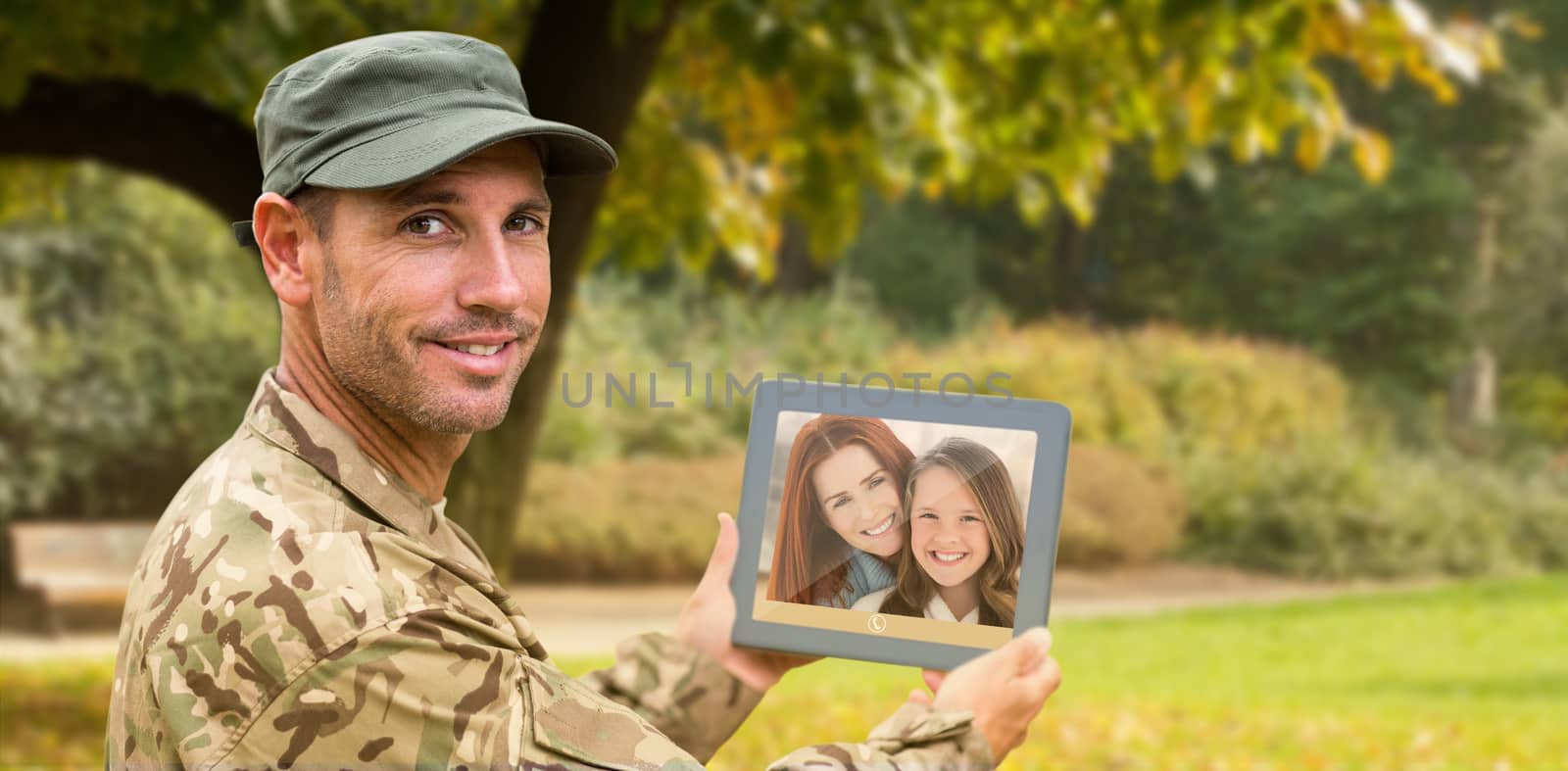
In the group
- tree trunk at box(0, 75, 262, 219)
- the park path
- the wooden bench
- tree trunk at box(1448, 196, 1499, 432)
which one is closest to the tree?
tree trunk at box(0, 75, 262, 219)

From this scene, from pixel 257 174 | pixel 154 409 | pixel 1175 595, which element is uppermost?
pixel 257 174

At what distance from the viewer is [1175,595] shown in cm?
1295

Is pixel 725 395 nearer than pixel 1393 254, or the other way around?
pixel 725 395

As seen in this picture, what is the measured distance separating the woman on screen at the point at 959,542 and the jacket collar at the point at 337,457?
541 millimetres

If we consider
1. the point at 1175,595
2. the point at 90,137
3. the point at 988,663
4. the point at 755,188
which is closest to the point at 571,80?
the point at 90,137

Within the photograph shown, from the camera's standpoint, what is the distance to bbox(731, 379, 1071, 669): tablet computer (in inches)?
71.7

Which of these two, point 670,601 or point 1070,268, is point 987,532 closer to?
point 670,601

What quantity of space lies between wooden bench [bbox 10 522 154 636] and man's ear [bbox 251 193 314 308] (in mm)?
9891

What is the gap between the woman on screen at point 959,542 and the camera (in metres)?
1.82

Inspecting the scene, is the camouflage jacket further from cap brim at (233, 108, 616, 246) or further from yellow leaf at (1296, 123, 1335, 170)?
yellow leaf at (1296, 123, 1335, 170)

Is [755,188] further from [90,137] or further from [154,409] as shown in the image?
[154,409]

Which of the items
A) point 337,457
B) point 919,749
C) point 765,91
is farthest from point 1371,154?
point 337,457

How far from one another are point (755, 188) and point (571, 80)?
3022mm

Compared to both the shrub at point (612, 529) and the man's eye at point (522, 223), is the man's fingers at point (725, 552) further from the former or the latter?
the shrub at point (612, 529)
